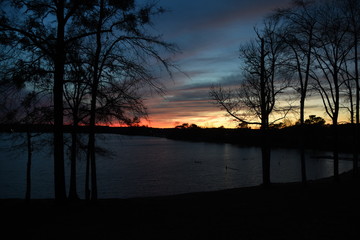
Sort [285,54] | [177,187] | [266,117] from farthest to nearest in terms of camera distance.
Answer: [177,187], [266,117], [285,54]

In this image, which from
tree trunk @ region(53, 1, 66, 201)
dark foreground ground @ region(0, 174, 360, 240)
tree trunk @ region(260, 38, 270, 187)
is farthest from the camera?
tree trunk @ region(260, 38, 270, 187)

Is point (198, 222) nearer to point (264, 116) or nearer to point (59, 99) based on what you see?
point (59, 99)

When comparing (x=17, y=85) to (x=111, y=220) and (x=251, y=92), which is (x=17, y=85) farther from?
(x=251, y=92)

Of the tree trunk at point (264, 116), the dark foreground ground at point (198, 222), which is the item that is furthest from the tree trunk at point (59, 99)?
the tree trunk at point (264, 116)

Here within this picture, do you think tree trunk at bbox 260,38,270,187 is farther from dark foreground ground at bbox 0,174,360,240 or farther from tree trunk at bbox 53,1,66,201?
tree trunk at bbox 53,1,66,201

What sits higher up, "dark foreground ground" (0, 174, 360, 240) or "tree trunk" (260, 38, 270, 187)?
"tree trunk" (260, 38, 270, 187)

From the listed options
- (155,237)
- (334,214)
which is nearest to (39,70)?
(155,237)

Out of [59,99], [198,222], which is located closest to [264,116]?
[198,222]

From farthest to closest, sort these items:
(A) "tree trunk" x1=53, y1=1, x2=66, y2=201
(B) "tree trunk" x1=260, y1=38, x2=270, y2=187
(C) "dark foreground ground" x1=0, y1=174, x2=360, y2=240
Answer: (B) "tree trunk" x1=260, y1=38, x2=270, y2=187 → (A) "tree trunk" x1=53, y1=1, x2=66, y2=201 → (C) "dark foreground ground" x1=0, y1=174, x2=360, y2=240

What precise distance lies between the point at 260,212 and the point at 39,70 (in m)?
10.2

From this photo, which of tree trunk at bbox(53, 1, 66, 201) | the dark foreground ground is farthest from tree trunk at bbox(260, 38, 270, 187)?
tree trunk at bbox(53, 1, 66, 201)

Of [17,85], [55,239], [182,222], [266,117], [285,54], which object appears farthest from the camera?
[266,117]

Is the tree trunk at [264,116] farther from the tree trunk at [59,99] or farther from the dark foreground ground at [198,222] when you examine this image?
the tree trunk at [59,99]

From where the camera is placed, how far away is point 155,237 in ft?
25.2
